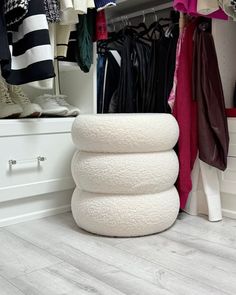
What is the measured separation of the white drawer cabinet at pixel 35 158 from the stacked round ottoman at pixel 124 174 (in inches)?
10.3

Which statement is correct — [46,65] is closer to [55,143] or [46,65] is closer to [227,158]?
[55,143]

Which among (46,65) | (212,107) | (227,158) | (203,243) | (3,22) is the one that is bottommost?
(203,243)

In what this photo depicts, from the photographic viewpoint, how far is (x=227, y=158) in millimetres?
1574

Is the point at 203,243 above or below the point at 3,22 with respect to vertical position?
below

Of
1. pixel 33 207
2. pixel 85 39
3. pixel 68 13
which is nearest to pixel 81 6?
pixel 68 13

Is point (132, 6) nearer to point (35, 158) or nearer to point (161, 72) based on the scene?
point (161, 72)

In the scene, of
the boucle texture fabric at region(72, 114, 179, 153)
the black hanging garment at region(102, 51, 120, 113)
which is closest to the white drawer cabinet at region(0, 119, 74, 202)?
the boucle texture fabric at region(72, 114, 179, 153)

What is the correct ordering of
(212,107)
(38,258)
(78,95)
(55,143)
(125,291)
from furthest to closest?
(78,95) → (55,143) → (212,107) → (38,258) → (125,291)

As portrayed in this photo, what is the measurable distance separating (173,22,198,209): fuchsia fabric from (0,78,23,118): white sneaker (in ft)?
2.21

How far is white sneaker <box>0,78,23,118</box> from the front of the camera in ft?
4.97

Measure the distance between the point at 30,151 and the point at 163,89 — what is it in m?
0.67

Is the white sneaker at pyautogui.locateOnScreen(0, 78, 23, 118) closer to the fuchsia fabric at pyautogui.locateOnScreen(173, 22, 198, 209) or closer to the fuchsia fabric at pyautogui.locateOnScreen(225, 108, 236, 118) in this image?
the fuchsia fabric at pyautogui.locateOnScreen(173, 22, 198, 209)

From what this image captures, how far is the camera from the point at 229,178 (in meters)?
1.57

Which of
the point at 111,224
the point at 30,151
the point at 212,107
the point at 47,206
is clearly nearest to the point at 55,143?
the point at 30,151
